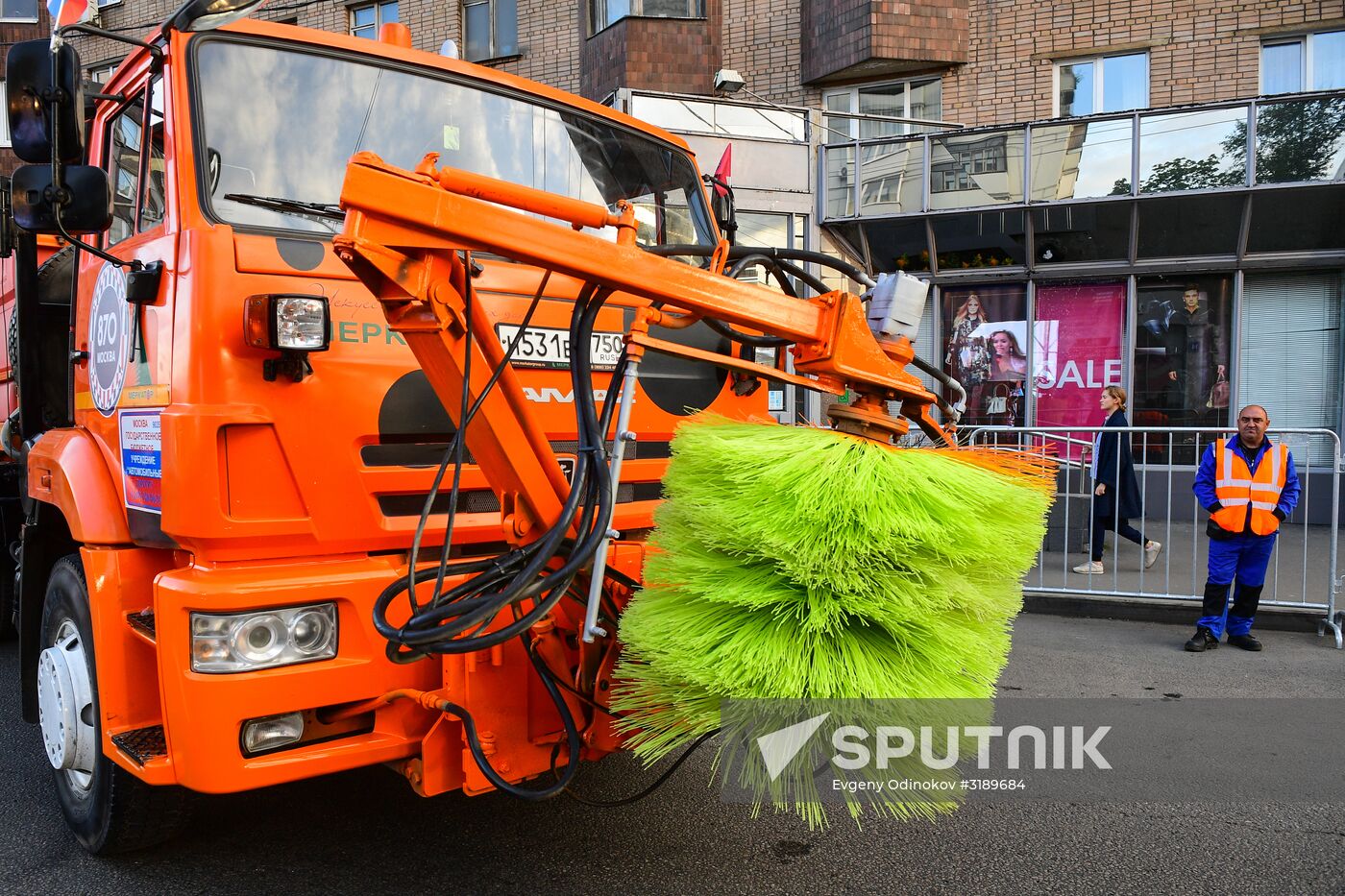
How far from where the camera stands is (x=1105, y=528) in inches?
339

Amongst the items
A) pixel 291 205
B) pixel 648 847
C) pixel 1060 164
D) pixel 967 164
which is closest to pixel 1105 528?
pixel 1060 164

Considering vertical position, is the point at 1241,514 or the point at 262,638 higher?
the point at 262,638

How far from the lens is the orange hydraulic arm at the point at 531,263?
7.25 feet

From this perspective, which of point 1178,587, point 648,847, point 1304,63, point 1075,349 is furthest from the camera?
point 1075,349

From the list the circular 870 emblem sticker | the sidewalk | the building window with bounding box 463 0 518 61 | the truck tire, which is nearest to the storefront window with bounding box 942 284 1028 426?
the sidewalk

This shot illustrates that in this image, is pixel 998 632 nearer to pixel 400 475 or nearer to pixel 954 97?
pixel 400 475

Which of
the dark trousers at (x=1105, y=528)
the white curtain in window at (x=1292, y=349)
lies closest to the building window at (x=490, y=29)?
Answer: the white curtain in window at (x=1292, y=349)

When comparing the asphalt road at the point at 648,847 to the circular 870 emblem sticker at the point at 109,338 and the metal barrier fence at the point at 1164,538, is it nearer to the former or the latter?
the circular 870 emblem sticker at the point at 109,338

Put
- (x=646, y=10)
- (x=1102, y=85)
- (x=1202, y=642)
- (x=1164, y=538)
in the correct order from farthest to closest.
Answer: (x=646, y=10)
(x=1102, y=85)
(x=1164, y=538)
(x=1202, y=642)

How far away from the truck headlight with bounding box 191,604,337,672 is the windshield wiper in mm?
1198

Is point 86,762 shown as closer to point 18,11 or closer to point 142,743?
point 142,743

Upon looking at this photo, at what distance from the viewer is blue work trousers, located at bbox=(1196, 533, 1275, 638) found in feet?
21.7

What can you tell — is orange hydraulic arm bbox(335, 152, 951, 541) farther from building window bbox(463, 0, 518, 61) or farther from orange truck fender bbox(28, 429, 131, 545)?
building window bbox(463, 0, 518, 61)

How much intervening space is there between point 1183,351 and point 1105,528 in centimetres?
550
